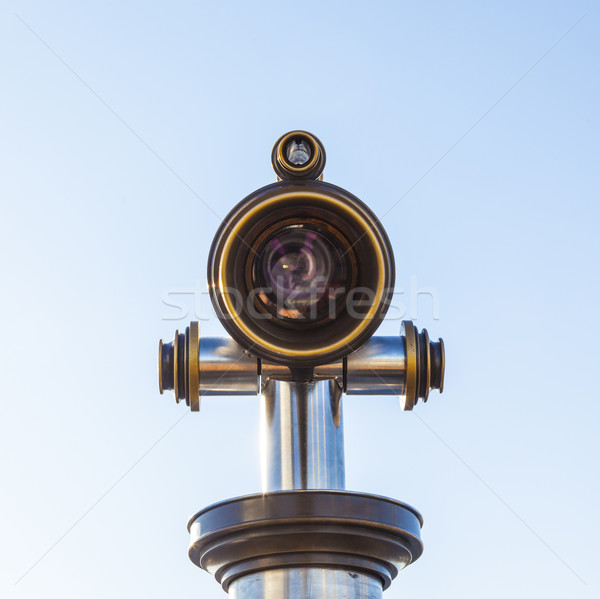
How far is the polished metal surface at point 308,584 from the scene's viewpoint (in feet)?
4.19

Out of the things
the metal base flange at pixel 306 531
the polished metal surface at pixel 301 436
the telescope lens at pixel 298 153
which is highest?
the telescope lens at pixel 298 153

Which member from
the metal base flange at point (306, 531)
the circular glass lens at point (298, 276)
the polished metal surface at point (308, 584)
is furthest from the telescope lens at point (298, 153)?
the polished metal surface at point (308, 584)

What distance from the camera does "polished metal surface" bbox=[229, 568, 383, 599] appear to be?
128 cm

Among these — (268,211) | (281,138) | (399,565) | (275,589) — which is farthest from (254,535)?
(281,138)

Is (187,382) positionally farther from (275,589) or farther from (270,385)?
(275,589)

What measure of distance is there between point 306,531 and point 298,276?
378 millimetres

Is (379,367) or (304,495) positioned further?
(379,367)

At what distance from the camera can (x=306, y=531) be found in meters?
1.27

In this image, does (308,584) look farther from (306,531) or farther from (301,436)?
(301,436)

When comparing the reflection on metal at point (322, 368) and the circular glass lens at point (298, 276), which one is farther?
the reflection on metal at point (322, 368)

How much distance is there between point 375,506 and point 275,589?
190mm

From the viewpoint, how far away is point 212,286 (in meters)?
1.34

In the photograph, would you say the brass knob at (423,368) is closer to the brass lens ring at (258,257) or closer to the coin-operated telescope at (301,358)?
the coin-operated telescope at (301,358)

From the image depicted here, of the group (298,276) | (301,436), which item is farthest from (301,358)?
(301,436)
